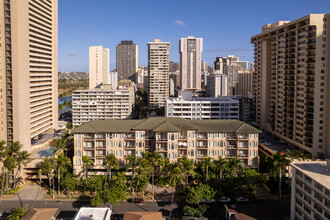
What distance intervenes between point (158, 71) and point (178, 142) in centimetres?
11313

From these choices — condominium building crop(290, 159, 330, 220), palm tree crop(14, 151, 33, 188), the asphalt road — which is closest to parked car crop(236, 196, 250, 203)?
condominium building crop(290, 159, 330, 220)

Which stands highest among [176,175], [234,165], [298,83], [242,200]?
[298,83]

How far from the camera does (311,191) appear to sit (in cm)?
4091

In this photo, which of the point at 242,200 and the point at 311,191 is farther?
the point at 242,200

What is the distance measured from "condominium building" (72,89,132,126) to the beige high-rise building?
197ft

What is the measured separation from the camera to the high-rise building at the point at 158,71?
171m

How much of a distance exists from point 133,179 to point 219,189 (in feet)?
56.9

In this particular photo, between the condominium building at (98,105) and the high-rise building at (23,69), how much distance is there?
124ft

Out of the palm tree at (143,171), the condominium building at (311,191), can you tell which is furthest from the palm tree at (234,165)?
the palm tree at (143,171)

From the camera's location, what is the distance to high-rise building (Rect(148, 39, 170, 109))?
170750 millimetres

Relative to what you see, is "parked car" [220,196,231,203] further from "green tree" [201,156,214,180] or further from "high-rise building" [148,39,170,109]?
"high-rise building" [148,39,170,109]

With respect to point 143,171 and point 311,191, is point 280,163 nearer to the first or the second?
point 311,191

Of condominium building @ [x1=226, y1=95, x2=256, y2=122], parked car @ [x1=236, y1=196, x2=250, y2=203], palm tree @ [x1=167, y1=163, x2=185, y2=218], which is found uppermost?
condominium building @ [x1=226, y1=95, x2=256, y2=122]

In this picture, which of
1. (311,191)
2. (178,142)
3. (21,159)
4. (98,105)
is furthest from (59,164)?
(98,105)
